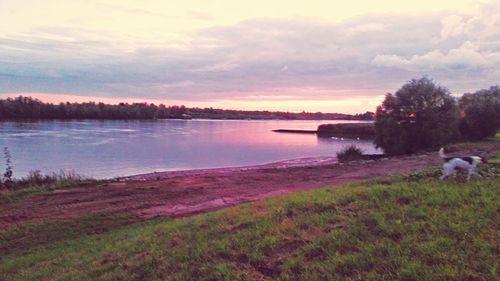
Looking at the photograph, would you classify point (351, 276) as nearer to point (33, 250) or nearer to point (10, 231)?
point (33, 250)

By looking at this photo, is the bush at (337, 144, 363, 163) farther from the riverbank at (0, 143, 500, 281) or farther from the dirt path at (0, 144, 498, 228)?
the riverbank at (0, 143, 500, 281)

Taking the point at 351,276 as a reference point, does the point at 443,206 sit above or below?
above

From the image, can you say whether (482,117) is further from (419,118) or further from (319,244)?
(319,244)

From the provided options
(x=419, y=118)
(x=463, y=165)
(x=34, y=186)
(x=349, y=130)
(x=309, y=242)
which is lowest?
(x=34, y=186)

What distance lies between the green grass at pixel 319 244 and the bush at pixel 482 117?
1199 inches

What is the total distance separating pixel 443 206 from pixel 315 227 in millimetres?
2100

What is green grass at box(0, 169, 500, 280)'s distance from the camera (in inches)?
196

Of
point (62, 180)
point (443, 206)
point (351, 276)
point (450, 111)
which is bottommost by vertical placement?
point (62, 180)

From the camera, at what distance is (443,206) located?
6.68 meters

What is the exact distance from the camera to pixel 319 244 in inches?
235

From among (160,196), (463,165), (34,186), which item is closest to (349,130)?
(34,186)

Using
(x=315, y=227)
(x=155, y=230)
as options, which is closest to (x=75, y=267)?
(x=155, y=230)

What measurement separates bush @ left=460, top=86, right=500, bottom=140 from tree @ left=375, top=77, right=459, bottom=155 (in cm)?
189

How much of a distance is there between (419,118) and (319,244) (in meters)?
33.1
